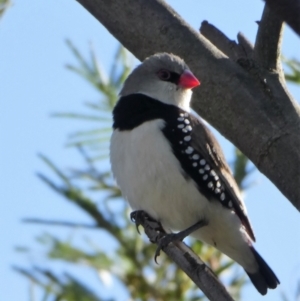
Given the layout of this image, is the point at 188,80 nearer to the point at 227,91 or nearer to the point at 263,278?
the point at 227,91

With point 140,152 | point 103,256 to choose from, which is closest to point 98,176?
point 140,152

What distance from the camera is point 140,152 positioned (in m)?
3.79

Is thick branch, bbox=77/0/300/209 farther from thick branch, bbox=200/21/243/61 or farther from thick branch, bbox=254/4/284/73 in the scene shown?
thick branch, bbox=200/21/243/61

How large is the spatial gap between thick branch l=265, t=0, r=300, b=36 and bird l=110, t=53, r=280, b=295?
7.36ft

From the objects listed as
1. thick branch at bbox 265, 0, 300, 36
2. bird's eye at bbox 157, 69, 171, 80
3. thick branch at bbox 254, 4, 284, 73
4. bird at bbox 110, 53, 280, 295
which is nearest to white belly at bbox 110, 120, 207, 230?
bird at bbox 110, 53, 280, 295

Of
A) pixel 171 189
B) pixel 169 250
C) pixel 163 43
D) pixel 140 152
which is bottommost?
pixel 169 250

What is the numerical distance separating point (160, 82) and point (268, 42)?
54.9 inches

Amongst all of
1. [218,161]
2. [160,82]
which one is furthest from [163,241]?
[160,82]

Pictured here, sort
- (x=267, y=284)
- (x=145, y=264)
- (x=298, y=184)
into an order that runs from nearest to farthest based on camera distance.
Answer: (x=298, y=184) < (x=145, y=264) < (x=267, y=284)

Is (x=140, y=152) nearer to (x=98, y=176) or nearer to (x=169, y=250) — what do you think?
(x=98, y=176)

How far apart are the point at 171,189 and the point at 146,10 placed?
3.24 feet

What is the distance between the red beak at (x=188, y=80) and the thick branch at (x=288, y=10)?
2.15 meters

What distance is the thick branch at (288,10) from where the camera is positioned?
132cm

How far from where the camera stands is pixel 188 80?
3877mm
